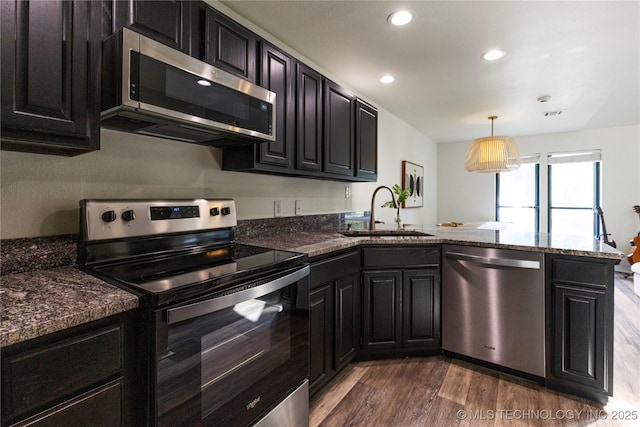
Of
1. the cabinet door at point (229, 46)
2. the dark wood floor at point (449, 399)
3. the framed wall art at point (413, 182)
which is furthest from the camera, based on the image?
the framed wall art at point (413, 182)

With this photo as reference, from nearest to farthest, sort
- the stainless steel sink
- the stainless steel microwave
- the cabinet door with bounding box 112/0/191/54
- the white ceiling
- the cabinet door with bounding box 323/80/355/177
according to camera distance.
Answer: the stainless steel microwave
the cabinet door with bounding box 112/0/191/54
the white ceiling
the cabinet door with bounding box 323/80/355/177
the stainless steel sink

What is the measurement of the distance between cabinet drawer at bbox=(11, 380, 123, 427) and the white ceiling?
6.85 ft

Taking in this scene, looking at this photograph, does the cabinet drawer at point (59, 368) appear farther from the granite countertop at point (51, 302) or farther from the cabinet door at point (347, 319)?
the cabinet door at point (347, 319)

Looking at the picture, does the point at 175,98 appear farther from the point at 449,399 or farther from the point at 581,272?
the point at 581,272

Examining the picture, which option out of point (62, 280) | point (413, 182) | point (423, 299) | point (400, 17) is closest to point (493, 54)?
point (400, 17)

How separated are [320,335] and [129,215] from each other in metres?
1.21

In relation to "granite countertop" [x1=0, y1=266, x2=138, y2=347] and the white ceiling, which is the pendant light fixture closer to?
the white ceiling

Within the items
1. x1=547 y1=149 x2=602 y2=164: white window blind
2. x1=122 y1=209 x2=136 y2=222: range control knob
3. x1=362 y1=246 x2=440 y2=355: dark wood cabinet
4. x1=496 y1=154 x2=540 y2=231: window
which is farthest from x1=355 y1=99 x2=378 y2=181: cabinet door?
x1=547 y1=149 x2=602 y2=164: white window blind

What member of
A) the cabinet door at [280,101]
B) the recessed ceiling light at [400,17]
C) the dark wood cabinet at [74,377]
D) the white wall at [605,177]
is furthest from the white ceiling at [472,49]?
the dark wood cabinet at [74,377]

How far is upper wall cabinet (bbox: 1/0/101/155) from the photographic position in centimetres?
98

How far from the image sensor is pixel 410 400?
1885 millimetres

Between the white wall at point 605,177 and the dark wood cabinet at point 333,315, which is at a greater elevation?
the white wall at point 605,177

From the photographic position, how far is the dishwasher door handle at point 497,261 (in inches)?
77.8

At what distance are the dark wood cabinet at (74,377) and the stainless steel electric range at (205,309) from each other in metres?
0.07
